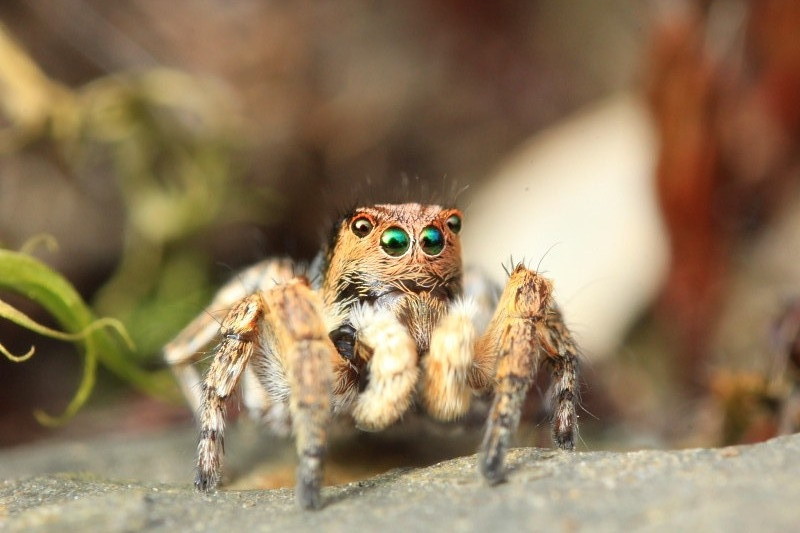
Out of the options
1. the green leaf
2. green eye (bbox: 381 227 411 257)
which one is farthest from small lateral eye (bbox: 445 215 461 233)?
the green leaf

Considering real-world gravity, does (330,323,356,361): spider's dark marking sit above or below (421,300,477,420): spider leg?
above

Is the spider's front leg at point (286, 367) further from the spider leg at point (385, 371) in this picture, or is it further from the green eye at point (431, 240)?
the green eye at point (431, 240)

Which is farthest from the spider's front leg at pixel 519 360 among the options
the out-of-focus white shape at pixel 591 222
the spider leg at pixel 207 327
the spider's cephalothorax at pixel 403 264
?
the out-of-focus white shape at pixel 591 222

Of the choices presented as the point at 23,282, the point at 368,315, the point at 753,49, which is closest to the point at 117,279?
the point at 23,282

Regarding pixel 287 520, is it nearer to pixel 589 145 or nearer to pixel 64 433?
pixel 64 433

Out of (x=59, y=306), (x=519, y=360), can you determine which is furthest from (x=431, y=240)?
(x=59, y=306)

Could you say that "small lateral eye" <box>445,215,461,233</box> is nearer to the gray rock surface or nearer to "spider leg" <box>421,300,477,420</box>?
"spider leg" <box>421,300,477,420</box>

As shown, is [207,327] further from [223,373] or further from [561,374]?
[561,374]
